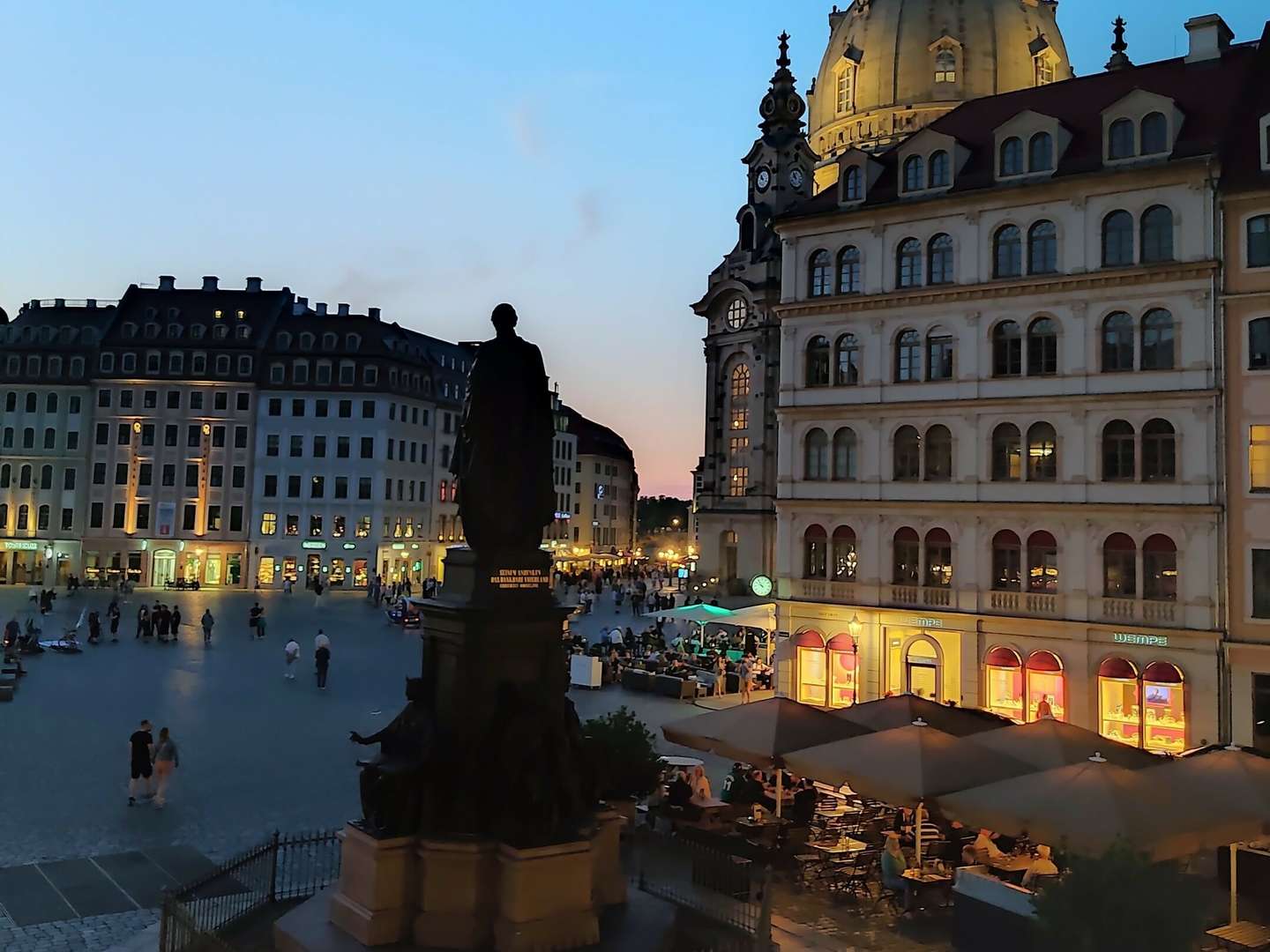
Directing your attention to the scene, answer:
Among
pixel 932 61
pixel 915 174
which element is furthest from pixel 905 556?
pixel 932 61

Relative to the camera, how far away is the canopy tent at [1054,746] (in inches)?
672

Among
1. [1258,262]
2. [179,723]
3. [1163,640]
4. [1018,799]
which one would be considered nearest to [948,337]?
[1258,262]

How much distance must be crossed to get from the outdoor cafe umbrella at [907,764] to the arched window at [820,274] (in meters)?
21.1

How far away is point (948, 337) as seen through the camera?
32.8 meters

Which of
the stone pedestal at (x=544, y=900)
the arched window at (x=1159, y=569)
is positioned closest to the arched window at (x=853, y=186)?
the arched window at (x=1159, y=569)

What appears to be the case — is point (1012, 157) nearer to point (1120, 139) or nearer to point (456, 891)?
point (1120, 139)

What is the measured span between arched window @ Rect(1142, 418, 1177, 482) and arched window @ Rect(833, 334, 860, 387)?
8760 millimetres

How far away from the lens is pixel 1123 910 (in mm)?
9133

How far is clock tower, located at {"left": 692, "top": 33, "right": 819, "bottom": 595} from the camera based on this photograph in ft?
207

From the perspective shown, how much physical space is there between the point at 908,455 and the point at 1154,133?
11.3 meters

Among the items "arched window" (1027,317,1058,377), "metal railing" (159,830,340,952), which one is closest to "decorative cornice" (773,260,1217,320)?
"arched window" (1027,317,1058,377)

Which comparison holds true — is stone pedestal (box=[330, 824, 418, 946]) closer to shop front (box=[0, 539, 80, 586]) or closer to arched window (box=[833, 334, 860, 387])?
arched window (box=[833, 334, 860, 387])

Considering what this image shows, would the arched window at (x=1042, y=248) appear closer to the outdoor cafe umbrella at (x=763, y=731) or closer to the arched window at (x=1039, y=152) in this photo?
the arched window at (x=1039, y=152)

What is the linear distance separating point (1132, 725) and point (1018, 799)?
18.0 meters
